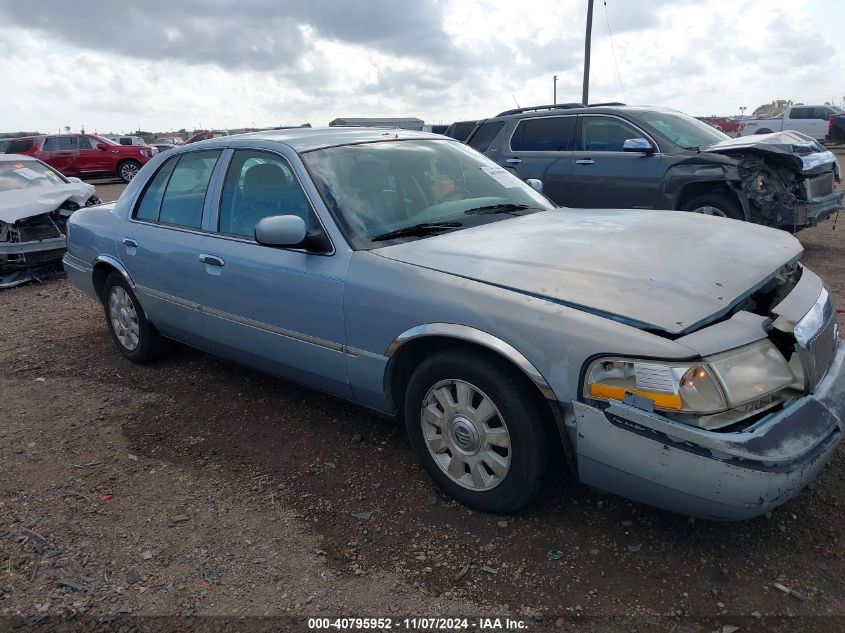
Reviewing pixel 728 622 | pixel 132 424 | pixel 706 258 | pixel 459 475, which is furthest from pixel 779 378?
pixel 132 424

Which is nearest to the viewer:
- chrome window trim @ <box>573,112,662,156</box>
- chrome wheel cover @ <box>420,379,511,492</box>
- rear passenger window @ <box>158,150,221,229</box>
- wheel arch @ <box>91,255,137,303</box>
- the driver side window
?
chrome wheel cover @ <box>420,379,511,492</box>

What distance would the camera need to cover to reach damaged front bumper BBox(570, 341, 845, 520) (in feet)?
7.11

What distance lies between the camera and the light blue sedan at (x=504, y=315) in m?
2.26

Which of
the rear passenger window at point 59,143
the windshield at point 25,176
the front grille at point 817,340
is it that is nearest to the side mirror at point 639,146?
the front grille at point 817,340

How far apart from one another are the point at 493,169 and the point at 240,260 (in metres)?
1.65

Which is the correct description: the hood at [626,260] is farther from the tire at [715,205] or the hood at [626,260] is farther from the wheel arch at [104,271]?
the tire at [715,205]

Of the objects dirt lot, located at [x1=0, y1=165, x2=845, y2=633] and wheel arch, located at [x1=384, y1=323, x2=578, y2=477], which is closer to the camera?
dirt lot, located at [x1=0, y1=165, x2=845, y2=633]

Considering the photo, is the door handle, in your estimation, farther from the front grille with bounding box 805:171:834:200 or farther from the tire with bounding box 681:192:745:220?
the front grille with bounding box 805:171:834:200

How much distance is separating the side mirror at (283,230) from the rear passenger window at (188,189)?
109 centimetres

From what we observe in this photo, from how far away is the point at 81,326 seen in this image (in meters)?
6.21

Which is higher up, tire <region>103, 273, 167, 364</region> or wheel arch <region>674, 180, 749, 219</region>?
wheel arch <region>674, 180, 749, 219</region>

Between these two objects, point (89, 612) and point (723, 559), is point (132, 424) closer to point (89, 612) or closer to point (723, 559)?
point (89, 612)

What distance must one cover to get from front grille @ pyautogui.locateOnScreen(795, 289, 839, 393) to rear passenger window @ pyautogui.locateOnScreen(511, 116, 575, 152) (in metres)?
5.71

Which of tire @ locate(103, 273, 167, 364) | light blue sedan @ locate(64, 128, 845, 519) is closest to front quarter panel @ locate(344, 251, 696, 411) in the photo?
light blue sedan @ locate(64, 128, 845, 519)
